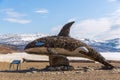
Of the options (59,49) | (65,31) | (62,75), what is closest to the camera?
(62,75)

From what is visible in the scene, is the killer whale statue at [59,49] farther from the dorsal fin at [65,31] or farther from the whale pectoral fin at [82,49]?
the dorsal fin at [65,31]

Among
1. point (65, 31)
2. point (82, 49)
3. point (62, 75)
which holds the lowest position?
point (62, 75)

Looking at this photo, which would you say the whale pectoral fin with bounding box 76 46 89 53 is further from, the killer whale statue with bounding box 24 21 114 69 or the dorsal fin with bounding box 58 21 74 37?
the dorsal fin with bounding box 58 21 74 37

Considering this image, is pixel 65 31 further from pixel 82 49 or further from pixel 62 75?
pixel 62 75

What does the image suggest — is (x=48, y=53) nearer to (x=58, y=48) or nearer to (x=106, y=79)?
(x=58, y=48)

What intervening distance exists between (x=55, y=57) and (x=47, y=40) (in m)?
1.98

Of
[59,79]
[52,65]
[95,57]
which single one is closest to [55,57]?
[52,65]

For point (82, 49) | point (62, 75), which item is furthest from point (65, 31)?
point (62, 75)

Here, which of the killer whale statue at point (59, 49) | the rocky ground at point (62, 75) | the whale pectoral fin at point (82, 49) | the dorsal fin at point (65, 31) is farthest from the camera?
the dorsal fin at point (65, 31)

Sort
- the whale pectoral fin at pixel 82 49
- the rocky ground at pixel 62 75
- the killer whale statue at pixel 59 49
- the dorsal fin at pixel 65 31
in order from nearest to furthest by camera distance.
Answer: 1. the rocky ground at pixel 62 75
2. the killer whale statue at pixel 59 49
3. the whale pectoral fin at pixel 82 49
4. the dorsal fin at pixel 65 31

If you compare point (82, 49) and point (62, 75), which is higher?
point (82, 49)

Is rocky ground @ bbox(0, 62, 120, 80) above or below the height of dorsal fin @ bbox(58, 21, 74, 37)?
below

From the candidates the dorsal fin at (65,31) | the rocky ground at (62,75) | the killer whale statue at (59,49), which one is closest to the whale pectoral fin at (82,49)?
the killer whale statue at (59,49)

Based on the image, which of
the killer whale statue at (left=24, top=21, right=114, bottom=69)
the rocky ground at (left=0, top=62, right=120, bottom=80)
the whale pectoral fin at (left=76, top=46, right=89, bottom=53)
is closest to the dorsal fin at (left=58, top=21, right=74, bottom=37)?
the killer whale statue at (left=24, top=21, right=114, bottom=69)
